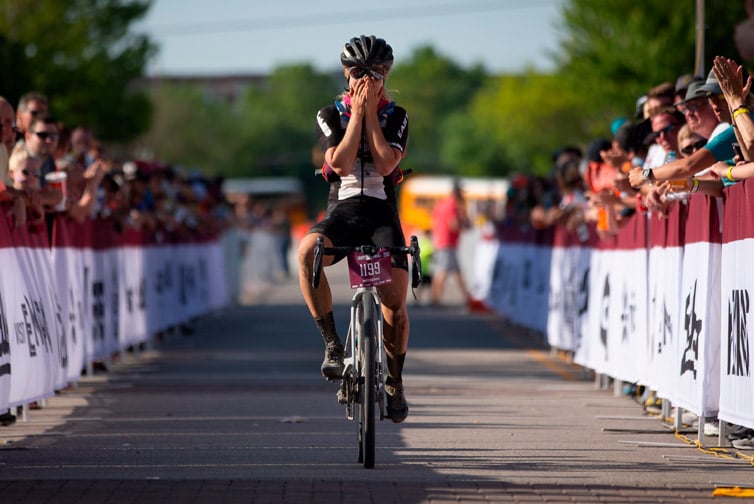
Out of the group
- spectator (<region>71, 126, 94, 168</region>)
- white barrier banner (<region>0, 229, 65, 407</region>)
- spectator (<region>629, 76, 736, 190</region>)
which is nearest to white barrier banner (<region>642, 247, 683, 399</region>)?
spectator (<region>629, 76, 736, 190</region>)

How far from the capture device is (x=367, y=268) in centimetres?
1017

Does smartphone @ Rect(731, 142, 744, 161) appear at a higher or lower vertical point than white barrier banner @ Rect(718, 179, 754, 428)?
higher

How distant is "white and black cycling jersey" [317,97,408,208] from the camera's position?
10367mm

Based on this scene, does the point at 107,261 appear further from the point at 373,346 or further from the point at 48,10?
the point at 48,10

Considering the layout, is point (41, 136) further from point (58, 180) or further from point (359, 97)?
point (359, 97)

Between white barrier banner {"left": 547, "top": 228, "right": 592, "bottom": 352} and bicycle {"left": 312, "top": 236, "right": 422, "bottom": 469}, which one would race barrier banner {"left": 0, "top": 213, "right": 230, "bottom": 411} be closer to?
bicycle {"left": 312, "top": 236, "right": 422, "bottom": 469}

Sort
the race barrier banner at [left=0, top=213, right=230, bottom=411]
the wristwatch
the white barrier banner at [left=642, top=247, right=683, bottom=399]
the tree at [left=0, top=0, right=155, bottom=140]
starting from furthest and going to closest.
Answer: the tree at [left=0, top=0, right=155, bottom=140], the white barrier banner at [left=642, top=247, right=683, bottom=399], the race barrier banner at [left=0, top=213, right=230, bottom=411], the wristwatch

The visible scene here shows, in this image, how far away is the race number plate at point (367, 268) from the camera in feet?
33.3

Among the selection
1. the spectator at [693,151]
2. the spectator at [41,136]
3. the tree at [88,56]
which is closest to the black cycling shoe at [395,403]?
the spectator at [693,151]

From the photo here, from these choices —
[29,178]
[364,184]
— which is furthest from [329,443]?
[29,178]

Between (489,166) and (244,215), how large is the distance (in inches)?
4357

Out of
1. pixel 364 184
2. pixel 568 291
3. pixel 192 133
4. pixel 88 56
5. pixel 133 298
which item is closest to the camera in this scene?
pixel 364 184

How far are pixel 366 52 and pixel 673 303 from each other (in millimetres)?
3210

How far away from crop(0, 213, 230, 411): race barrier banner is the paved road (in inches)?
14.5
